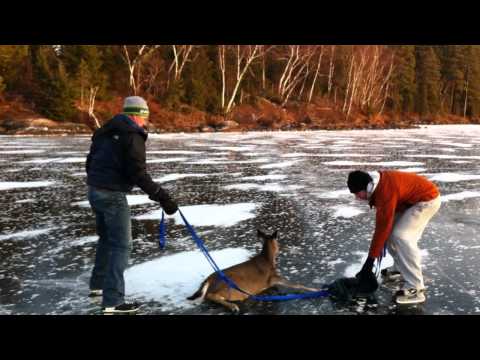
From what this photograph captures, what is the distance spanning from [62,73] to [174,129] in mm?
9258

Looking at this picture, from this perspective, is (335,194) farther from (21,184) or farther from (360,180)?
(21,184)

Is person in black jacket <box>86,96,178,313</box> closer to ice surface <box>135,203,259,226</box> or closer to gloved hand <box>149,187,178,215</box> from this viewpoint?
gloved hand <box>149,187,178,215</box>

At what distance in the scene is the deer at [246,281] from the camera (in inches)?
182

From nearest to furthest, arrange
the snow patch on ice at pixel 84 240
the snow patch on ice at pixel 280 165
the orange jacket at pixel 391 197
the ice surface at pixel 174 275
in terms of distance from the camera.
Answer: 1. the orange jacket at pixel 391 197
2. the ice surface at pixel 174 275
3. the snow patch on ice at pixel 84 240
4. the snow patch on ice at pixel 280 165

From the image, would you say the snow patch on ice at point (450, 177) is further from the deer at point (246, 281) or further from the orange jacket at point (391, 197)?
the deer at point (246, 281)

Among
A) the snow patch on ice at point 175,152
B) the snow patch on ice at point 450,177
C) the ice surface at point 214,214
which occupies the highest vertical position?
the snow patch on ice at point 450,177

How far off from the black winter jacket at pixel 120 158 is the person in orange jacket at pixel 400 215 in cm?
200

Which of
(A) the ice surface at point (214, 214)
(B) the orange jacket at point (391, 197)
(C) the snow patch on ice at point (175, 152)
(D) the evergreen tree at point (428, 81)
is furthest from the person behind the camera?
(D) the evergreen tree at point (428, 81)

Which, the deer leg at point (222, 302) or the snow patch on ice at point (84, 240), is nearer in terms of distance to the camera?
the deer leg at point (222, 302)

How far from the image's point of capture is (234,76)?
52.2 m

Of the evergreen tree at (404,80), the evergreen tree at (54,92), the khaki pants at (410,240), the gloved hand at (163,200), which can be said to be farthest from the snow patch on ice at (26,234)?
the evergreen tree at (404,80)

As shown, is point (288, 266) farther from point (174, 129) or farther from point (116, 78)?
point (116, 78)

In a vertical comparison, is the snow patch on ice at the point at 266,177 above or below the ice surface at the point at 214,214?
above
